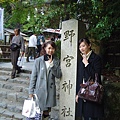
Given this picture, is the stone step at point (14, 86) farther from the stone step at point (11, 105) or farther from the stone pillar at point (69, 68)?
the stone pillar at point (69, 68)

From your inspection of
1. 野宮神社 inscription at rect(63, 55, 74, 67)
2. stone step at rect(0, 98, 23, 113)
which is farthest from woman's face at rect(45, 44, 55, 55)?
stone step at rect(0, 98, 23, 113)

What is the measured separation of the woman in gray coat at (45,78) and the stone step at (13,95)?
2.44 m

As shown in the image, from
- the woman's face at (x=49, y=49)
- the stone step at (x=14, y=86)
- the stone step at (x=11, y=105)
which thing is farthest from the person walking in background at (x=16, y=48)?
the woman's face at (x=49, y=49)

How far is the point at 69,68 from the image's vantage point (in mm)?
3863

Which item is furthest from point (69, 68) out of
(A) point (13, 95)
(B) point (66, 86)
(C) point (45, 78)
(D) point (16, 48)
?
(D) point (16, 48)

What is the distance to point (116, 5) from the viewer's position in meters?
4.34

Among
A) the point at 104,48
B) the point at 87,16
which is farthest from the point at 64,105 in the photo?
the point at 104,48

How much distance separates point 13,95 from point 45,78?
2.84 metres

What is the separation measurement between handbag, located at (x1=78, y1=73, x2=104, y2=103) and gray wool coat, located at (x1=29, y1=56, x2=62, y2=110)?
2.26 ft

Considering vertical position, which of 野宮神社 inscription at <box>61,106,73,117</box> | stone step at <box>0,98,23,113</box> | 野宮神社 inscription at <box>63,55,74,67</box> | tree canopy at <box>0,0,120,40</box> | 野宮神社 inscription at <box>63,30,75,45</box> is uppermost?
tree canopy at <box>0,0,120,40</box>

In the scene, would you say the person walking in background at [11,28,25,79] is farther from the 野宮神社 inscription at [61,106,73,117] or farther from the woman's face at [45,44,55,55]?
the woman's face at [45,44,55,55]

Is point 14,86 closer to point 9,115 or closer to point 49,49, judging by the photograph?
point 9,115

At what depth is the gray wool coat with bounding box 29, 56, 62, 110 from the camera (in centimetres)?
343

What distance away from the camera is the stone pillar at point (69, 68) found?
3.82 metres
